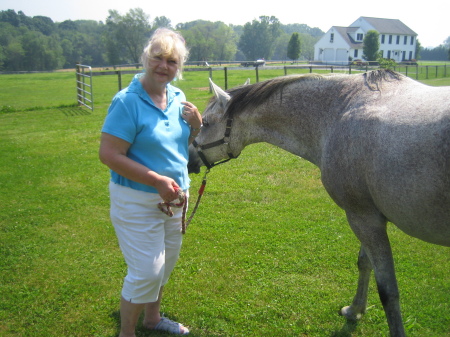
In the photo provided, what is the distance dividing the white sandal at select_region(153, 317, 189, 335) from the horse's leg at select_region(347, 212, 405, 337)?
1.59 m

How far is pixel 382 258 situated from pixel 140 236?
1.62 meters

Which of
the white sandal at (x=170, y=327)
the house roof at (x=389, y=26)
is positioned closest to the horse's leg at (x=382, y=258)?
the white sandal at (x=170, y=327)

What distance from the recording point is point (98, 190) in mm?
6367

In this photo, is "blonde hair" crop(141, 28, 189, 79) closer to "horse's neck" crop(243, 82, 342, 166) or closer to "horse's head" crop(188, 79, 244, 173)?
"horse's head" crop(188, 79, 244, 173)

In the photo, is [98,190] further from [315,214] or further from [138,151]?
[138,151]

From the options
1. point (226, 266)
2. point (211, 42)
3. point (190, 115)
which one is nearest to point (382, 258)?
→ point (190, 115)

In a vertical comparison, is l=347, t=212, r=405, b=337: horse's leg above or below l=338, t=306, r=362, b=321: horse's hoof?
above

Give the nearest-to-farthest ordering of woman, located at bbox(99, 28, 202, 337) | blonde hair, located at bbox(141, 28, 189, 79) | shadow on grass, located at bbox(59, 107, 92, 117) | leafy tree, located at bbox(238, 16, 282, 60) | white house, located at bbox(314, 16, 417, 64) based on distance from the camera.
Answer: woman, located at bbox(99, 28, 202, 337)
blonde hair, located at bbox(141, 28, 189, 79)
shadow on grass, located at bbox(59, 107, 92, 117)
white house, located at bbox(314, 16, 417, 64)
leafy tree, located at bbox(238, 16, 282, 60)

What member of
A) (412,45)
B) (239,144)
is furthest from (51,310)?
(412,45)

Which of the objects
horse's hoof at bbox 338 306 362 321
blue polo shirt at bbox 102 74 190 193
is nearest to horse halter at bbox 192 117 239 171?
blue polo shirt at bbox 102 74 190 193

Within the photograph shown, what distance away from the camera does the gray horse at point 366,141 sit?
2061 millimetres

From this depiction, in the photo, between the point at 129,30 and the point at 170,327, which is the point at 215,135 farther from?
the point at 129,30

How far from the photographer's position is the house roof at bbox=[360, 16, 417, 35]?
2820 inches

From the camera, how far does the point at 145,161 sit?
231cm
